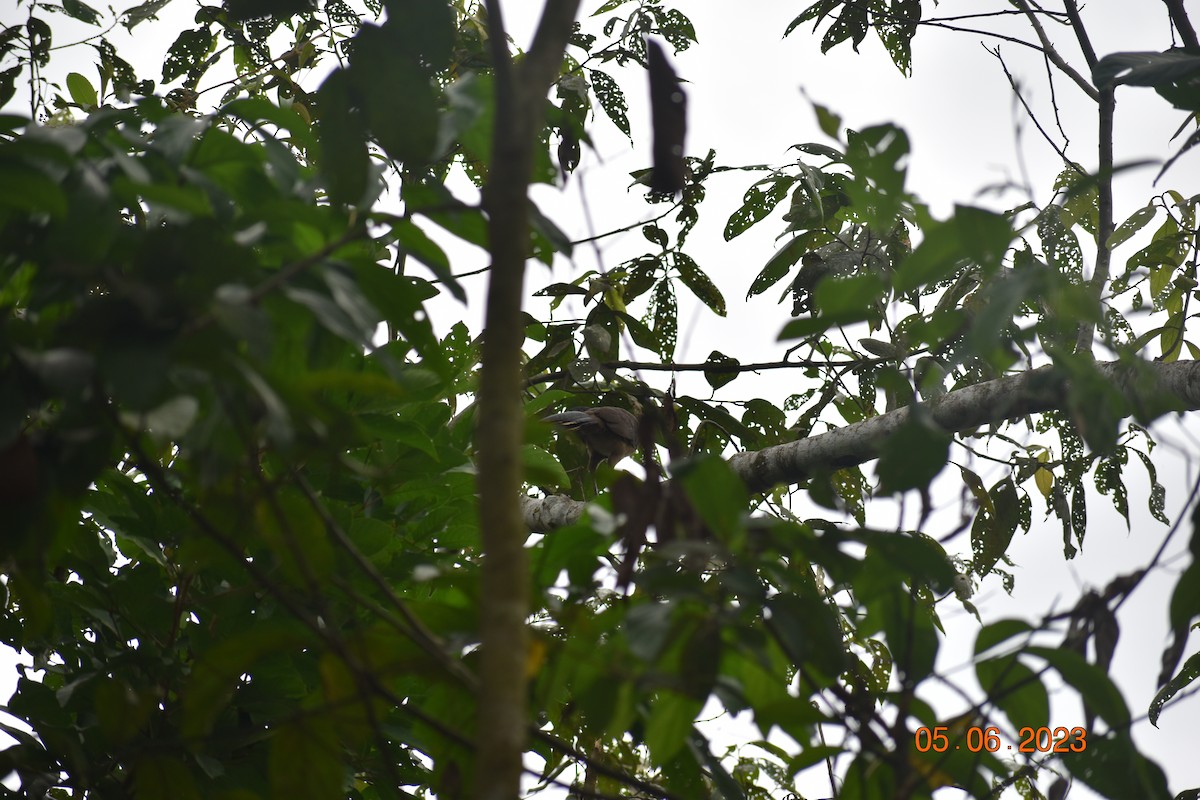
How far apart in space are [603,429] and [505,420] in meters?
1.60

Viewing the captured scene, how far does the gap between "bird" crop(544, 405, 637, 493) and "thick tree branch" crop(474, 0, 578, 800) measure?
1500 millimetres

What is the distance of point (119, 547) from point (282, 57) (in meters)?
1.67

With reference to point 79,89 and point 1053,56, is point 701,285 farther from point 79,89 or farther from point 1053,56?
point 79,89

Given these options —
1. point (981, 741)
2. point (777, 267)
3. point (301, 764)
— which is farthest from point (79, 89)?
point (981, 741)

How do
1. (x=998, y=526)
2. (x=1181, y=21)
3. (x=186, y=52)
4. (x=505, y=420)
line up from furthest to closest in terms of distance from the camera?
1. (x=186, y=52)
2. (x=998, y=526)
3. (x=1181, y=21)
4. (x=505, y=420)

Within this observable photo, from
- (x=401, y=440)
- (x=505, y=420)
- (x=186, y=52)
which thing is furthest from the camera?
(x=186, y=52)

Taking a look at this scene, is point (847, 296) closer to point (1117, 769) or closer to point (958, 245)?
point (958, 245)

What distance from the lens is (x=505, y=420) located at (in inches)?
19.7

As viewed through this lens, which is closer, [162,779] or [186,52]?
[162,779]

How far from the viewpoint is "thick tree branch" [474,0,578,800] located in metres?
0.46

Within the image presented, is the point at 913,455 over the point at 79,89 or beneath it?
beneath

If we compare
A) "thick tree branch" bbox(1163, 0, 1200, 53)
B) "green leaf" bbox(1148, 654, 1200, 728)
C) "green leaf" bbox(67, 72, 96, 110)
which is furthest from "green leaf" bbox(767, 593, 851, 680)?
"green leaf" bbox(67, 72, 96, 110)

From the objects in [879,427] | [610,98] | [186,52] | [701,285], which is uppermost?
[186,52]

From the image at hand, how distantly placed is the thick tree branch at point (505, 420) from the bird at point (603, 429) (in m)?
1.50
